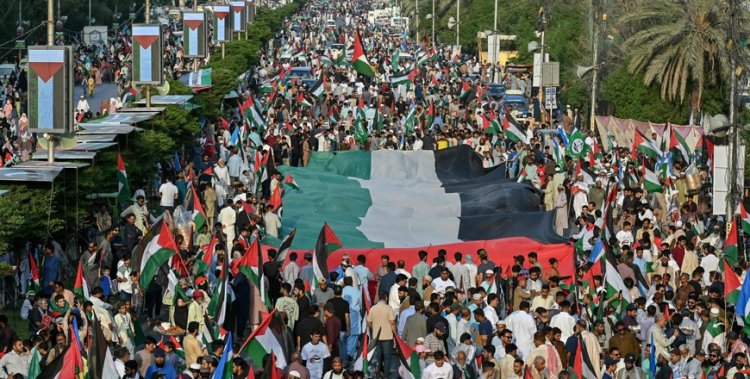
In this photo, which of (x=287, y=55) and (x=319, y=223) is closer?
(x=319, y=223)

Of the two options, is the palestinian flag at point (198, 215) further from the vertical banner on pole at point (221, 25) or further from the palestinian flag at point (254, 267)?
the vertical banner on pole at point (221, 25)

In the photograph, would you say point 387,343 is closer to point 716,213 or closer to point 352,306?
point 352,306

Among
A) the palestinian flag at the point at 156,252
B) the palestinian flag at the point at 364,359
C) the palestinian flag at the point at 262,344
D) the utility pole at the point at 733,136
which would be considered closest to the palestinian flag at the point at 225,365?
the palestinian flag at the point at 262,344

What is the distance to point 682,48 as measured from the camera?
1794 inches

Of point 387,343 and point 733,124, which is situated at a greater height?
point 733,124

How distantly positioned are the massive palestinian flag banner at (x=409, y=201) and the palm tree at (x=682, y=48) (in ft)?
34.5

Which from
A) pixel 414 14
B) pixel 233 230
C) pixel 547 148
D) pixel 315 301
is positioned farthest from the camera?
pixel 414 14

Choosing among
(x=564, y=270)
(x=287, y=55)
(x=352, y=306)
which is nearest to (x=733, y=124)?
(x=564, y=270)

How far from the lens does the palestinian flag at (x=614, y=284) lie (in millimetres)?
22016

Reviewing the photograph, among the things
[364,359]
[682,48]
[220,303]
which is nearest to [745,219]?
[220,303]

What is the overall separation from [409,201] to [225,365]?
16795 millimetres

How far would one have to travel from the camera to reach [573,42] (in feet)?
208

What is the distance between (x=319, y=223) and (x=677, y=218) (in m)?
5.46

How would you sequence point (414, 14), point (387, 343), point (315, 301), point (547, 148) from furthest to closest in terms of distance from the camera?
point (414, 14), point (547, 148), point (315, 301), point (387, 343)
